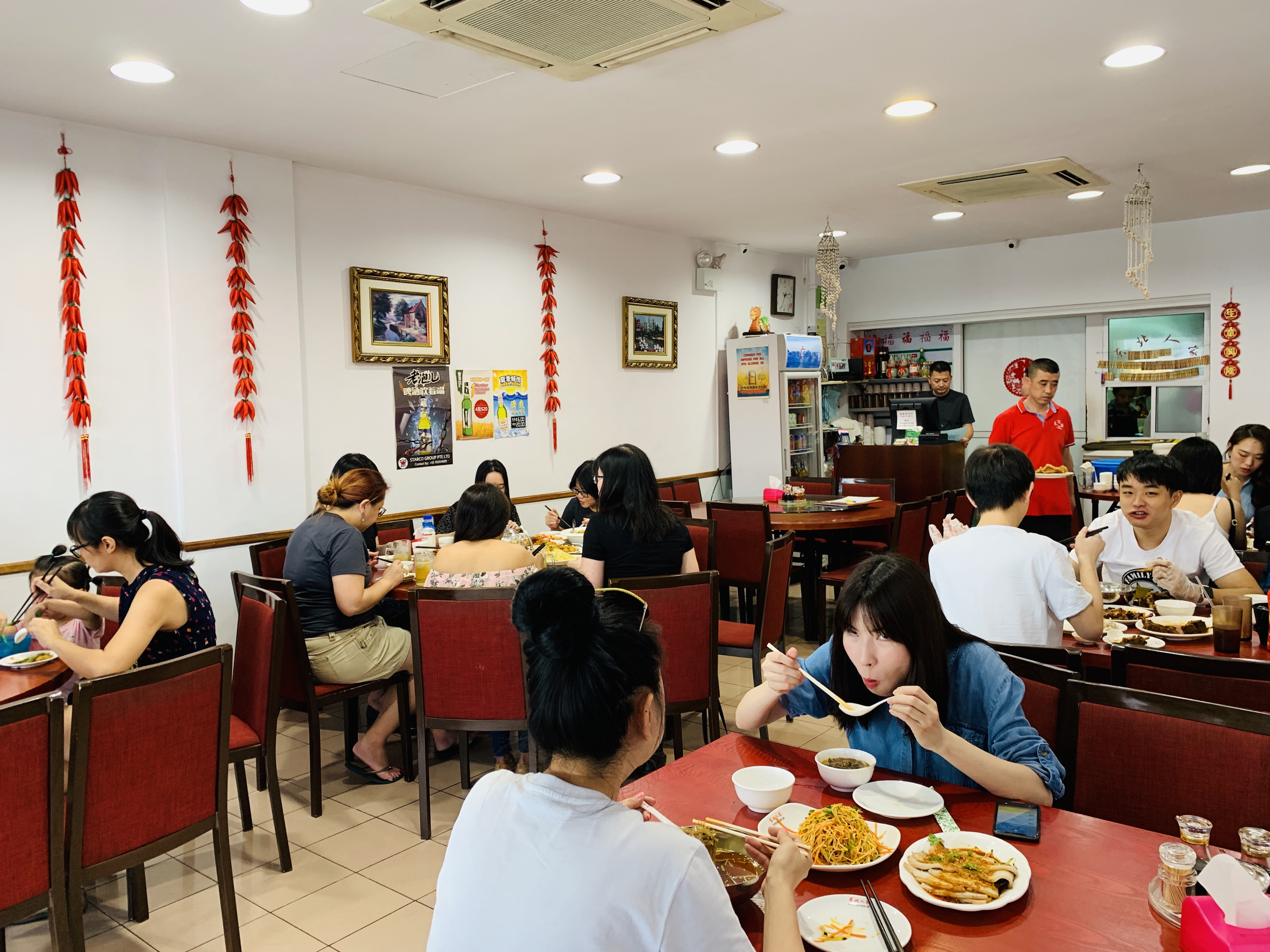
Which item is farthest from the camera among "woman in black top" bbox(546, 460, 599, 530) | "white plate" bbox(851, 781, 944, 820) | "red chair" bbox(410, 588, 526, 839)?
"woman in black top" bbox(546, 460, 599, 530)

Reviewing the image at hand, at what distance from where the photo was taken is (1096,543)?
2896mm

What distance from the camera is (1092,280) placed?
26.8 feet

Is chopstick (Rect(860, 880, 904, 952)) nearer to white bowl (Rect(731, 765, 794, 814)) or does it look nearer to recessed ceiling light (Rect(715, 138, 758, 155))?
white bowl (Rect(731, 765, 794, 814))

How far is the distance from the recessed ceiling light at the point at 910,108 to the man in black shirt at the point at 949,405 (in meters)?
4.07

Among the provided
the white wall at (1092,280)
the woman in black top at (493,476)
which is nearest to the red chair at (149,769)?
the woman in black top at (493,476)

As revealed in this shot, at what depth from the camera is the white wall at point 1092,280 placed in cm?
743

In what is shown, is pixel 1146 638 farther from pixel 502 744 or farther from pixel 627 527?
pixel 502 744

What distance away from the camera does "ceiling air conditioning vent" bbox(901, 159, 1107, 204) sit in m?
5.62

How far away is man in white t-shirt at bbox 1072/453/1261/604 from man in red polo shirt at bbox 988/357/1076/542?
2701 mm

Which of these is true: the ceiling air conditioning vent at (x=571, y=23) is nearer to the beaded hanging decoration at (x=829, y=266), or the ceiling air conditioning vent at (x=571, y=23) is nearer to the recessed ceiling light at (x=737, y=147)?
the recessed ceiling light at (x=737, y=147)

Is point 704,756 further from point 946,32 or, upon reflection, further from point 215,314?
point 215,314

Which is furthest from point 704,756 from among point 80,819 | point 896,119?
point 896,119

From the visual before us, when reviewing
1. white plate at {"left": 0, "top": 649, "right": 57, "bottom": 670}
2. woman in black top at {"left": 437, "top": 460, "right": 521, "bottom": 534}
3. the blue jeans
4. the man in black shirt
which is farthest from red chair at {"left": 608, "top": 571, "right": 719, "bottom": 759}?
the man in black shirt

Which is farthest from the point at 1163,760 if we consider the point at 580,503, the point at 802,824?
the point at 580,503
